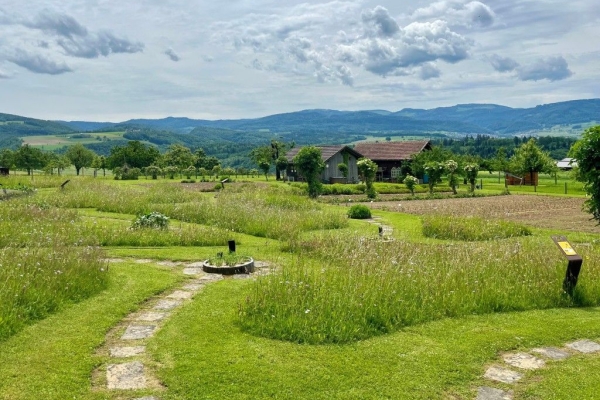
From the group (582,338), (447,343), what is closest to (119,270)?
(447,343)

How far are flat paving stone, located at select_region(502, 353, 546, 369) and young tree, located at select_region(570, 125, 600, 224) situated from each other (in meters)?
11.9

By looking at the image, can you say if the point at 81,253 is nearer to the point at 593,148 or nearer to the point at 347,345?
the point at 347,345

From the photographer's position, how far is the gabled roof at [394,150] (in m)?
57.4

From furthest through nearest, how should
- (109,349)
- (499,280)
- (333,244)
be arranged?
1. (333,244)
2. (499,280)
3. (109,349)

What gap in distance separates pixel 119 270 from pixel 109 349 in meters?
4.13

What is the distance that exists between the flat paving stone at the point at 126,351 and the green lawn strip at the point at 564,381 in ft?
14.3

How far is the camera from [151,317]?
7.42 m

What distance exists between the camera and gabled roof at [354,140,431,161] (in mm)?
57375

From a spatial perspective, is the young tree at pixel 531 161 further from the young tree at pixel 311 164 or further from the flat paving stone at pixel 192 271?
the flat paving stone at pixel 192 271

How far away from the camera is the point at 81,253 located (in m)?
9.59

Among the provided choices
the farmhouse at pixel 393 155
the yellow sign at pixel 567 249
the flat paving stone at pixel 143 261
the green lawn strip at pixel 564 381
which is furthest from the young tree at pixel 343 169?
the green lawn strip at pixel 564 381

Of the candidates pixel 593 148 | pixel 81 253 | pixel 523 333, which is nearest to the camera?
pixel 523 333

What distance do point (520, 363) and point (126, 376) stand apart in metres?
4.66

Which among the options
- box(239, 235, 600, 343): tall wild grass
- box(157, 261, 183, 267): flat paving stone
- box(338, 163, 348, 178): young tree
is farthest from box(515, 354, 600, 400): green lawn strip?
box(338, 163, 348, 178): young tree
